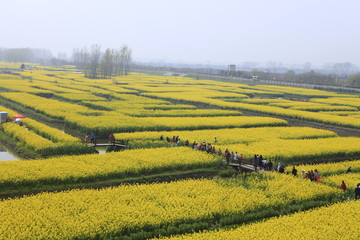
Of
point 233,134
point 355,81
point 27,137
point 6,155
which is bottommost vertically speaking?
point 6,155

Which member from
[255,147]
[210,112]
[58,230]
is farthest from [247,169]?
[210,112]

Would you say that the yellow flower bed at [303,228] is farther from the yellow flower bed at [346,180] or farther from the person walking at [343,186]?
the yellow flower bed at [346,180]

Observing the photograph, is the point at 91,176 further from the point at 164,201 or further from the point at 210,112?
the point at 210,112

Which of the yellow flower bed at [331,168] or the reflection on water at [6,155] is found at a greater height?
the yellow flower bed at [331,168]

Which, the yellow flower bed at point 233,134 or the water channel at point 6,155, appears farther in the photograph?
the yellow flower bed at point 233,134

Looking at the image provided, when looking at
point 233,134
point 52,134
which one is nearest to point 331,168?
point 233,134

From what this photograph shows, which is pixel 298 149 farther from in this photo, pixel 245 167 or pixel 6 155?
pixel 6 155

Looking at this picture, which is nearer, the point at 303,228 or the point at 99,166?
the point at 303,228

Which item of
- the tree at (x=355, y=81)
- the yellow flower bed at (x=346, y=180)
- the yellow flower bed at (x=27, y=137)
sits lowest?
the yellow flower bed at (x=27, y=137)

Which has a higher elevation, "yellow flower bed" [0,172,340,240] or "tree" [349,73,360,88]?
"tree" [349,73,360,88]

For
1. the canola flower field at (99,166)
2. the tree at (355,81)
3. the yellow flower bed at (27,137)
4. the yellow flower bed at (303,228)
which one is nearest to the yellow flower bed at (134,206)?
the yellow flower bed at (303,228)

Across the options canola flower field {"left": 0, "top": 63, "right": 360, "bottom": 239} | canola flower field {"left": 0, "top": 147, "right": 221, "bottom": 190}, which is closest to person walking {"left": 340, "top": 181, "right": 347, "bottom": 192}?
canola flower field {"left": 0, "top": 63, "right": 360, "bottom": 239}

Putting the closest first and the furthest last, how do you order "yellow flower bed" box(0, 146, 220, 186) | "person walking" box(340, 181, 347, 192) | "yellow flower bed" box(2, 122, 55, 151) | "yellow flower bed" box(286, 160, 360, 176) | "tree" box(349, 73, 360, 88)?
"yellow flower bed" box(0, 146, 220, 186)
"person walking" box(340, 181, 347, 192)
"yellow flower bed" box(286, 160, 360, 176)
"yellow flower bed" box(2, 122, 55, 151)
"tree" box(349, 73, 360, 88)

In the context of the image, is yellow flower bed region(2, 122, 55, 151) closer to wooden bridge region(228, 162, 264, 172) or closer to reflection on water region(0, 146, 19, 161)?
reflection on water region(0, 146, 19, 161)
